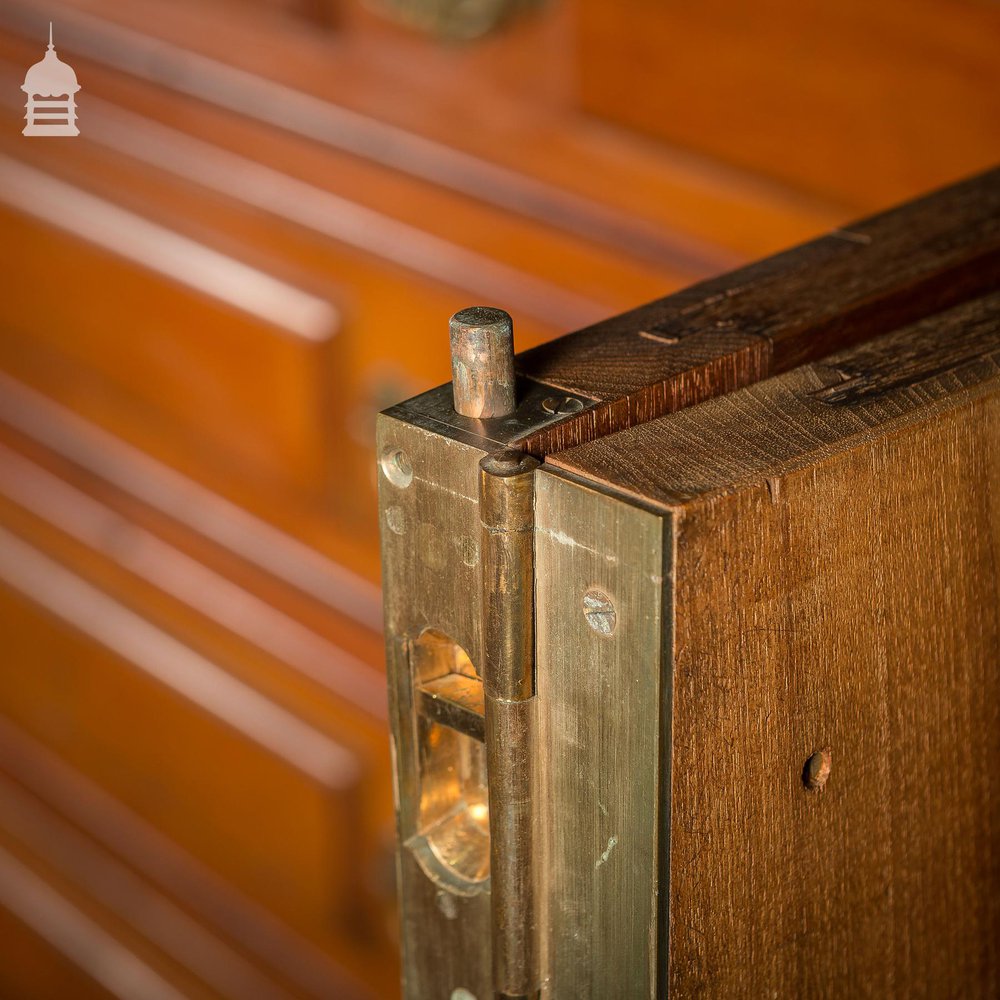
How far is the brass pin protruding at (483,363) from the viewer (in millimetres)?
379

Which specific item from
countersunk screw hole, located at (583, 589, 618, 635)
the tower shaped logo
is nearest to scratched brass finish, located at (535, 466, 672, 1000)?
countersunk screw hole, located at (583, 589, 618, 635)

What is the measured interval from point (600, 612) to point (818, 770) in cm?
7

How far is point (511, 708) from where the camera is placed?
0.39m

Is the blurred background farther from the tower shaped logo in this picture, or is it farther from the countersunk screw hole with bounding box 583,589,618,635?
the countersunk screw hole with bounding box 583,589,618,635

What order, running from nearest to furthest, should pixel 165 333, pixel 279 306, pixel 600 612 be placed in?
1. pixel 600 612
2. pixel 279 306
3. pixel 165 333

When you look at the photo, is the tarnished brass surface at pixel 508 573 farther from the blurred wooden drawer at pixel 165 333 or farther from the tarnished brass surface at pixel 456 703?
the blurred wooden drawer at pixel 165 333

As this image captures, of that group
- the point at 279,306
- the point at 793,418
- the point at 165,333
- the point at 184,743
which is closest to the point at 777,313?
the point at 793,418

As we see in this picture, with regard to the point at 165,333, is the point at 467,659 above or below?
above

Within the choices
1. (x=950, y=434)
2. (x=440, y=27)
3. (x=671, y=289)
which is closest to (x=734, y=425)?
(x=950, y=434)

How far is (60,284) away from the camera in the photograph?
3.96 feet

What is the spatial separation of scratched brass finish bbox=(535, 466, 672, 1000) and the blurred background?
1.41ft

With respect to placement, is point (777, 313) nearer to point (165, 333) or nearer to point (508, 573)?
point (508, 573)

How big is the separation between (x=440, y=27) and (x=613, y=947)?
632 millimetres

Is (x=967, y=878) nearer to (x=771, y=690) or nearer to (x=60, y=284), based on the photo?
(x=771, y=690)
